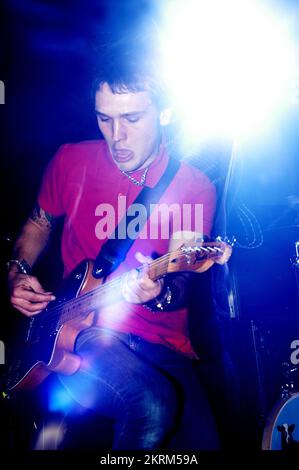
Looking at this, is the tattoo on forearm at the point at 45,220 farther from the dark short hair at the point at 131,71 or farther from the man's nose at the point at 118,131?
the dark short hair at the point at 131,71

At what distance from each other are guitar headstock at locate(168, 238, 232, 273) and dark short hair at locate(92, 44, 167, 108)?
818mm

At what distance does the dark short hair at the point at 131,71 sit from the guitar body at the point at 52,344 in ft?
2.80

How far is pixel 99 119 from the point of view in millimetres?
2035

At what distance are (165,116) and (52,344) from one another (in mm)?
1199

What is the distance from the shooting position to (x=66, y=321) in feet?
5.82

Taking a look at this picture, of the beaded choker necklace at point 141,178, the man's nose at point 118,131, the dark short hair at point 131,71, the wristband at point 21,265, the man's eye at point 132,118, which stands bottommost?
the wristband at point 21,265

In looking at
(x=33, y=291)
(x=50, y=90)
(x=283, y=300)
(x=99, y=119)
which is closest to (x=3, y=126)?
(x=50, y=90)

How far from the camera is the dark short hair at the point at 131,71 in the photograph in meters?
1.92

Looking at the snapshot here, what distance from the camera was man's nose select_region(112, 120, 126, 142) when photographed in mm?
1955

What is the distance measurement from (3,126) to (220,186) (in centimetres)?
122

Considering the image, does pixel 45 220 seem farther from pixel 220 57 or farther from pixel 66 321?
pixel 220 57

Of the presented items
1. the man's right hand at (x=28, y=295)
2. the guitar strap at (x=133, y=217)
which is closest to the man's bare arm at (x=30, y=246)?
the man's right hand at (x=28, y=295)

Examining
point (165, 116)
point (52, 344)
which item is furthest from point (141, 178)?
point (52, 344)

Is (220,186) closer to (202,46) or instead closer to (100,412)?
(202,46)
